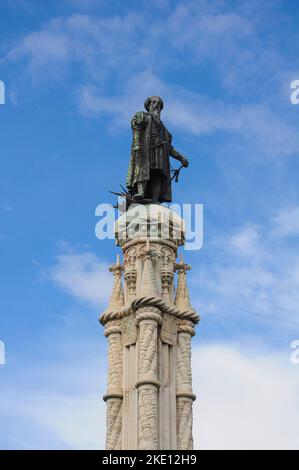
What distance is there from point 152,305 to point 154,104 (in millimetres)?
7178

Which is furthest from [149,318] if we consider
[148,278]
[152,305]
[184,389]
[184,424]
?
[184,424]

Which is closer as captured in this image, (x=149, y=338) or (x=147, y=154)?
(x=149, y=338)

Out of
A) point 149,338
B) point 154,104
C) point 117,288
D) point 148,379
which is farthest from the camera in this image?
point 154,104

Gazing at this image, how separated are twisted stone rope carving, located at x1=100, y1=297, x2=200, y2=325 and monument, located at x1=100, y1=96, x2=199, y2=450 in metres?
0.03

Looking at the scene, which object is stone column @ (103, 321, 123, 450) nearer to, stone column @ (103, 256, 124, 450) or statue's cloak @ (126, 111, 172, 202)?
stone column @ (103, 256, 124, 450)

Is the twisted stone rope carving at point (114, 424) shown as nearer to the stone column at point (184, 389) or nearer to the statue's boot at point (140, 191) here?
the stone column at point (184, 389)

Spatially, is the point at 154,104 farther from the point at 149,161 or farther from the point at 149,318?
the point at 149,318

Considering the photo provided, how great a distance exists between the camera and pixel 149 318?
23500mm

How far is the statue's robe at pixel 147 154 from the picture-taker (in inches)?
1051

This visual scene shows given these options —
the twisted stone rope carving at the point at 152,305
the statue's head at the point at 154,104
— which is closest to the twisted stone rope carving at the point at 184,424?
the twisted stone rope carving at the point at 152,305

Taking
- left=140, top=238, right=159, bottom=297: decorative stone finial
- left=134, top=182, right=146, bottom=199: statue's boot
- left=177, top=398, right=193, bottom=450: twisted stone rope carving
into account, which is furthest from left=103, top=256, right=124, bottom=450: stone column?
left=134, top=182, right=146, bottom=199: statue's boot

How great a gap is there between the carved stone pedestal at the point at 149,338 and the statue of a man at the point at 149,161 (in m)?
0.98

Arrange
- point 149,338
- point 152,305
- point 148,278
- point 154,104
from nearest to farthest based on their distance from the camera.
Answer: point 149,338 < point 152,305 < point 148,278 < point 154,104

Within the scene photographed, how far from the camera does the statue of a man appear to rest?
26.6 metres
